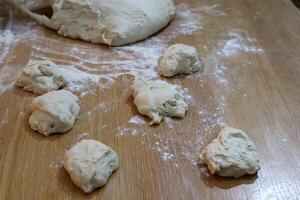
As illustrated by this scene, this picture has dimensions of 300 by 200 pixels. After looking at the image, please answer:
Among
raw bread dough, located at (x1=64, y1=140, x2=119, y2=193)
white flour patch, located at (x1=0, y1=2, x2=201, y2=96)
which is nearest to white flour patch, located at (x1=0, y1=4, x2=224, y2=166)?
white flour patch, located at (x1=0, y1=2, x2=201, y2=96)

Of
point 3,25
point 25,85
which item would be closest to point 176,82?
point 25,85

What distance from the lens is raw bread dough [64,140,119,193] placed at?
992 mm

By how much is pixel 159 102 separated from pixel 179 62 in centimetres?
26

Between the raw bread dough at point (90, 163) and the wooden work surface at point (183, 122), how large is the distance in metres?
0.03

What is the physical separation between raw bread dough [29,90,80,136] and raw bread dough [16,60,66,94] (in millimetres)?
100

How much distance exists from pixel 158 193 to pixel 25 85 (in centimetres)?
67

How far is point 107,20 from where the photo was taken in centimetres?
162

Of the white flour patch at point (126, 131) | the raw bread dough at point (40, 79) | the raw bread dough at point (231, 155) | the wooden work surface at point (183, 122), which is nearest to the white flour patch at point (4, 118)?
the wooden work surface at point (183, 122)

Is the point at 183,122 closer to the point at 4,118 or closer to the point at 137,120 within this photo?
the point at 137,120

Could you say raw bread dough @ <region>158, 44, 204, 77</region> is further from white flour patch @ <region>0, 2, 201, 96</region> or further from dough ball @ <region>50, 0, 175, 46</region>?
dough ball @ <region>50, 0, 175, 46</region>

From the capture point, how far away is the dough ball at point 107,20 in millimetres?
1588

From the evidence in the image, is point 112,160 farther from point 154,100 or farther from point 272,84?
point 272,84

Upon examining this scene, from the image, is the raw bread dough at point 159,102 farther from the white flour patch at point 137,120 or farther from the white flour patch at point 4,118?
the white flour patch at point 4,118

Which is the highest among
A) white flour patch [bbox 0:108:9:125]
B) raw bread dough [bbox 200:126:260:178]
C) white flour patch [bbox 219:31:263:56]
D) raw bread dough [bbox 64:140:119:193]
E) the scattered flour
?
raw bread dough [bbox 200:126:260:178]
